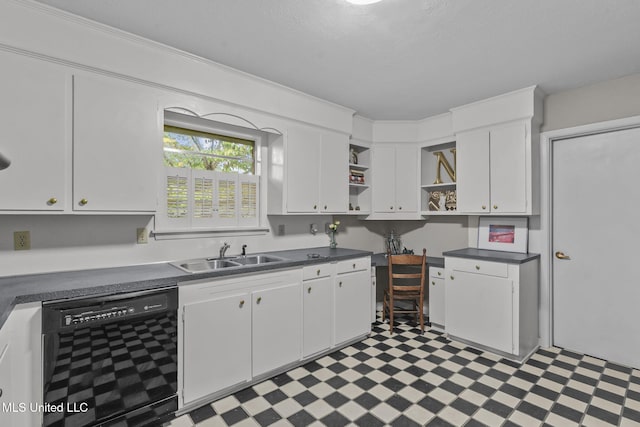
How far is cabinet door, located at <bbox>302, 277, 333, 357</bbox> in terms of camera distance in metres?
2.85

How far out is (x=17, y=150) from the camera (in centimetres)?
184

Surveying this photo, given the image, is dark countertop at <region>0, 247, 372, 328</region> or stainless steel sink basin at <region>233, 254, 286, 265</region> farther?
stainless steel sink basin at <region>233, 254, 286, 265</region>

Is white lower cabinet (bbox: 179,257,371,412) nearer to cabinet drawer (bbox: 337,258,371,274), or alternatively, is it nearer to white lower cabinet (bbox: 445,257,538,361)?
cabinet drawer (bbox: 337,258,371,274)

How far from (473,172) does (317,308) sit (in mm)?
2223

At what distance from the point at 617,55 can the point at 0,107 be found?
4157mm

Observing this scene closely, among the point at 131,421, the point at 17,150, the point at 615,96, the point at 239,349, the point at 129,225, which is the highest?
the point at 615,96

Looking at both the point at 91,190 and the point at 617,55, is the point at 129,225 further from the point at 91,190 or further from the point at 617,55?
the point at 617,55

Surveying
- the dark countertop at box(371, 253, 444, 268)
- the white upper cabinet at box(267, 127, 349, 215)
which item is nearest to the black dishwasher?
the white upper cabinet at box(267, 127, 349, 215)

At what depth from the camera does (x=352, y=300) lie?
10.6 ft

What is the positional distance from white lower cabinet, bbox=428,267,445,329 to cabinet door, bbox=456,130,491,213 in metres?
0.76

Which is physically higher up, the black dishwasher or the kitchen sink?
the kitchen sink

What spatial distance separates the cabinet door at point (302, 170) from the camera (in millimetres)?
3180

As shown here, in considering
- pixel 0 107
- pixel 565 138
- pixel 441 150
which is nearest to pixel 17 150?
pixel 0 107

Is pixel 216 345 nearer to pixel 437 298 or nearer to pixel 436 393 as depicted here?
pixel 436 393
